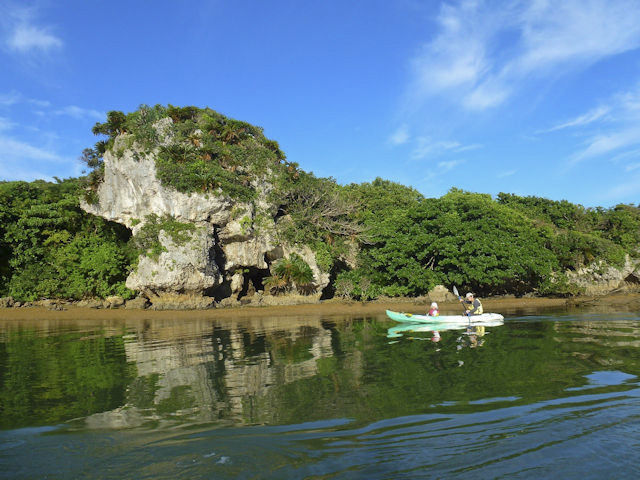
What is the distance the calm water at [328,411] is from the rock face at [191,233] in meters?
11.8

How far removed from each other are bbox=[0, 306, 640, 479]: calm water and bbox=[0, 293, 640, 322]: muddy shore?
10930 millimetres

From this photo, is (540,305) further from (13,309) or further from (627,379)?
(13,309)

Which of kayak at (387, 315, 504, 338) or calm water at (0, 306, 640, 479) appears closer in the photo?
calm water at (0, 306, 640, 479)

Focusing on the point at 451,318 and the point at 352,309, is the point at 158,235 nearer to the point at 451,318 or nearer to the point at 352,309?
the point at 352,309

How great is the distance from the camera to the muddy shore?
77.3 feet

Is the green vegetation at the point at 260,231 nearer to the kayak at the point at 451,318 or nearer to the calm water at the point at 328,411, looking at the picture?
the kayak at the point at 451,318

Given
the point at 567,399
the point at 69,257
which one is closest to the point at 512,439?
the point at 567,399

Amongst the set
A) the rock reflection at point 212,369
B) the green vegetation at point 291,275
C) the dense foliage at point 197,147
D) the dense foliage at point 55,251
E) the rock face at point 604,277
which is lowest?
the rock reflection at point 212,369

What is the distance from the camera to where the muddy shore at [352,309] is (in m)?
23.5

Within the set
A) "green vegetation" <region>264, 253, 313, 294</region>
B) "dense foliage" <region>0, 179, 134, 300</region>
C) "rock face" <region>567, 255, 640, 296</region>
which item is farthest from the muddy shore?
"rock face" <region>567, 255, 640, 296</region>

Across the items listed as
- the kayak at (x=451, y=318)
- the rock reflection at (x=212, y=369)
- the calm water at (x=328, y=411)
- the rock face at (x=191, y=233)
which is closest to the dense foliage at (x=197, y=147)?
the rock face at (x=191, y=233)

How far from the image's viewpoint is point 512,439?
516 cm

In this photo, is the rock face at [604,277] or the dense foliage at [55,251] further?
the rock face at [604,277]

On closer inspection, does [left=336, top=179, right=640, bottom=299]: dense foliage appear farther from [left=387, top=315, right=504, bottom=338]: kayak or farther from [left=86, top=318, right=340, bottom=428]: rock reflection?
[left=86, top=318, right=340, bottom=428]: rock reflection
